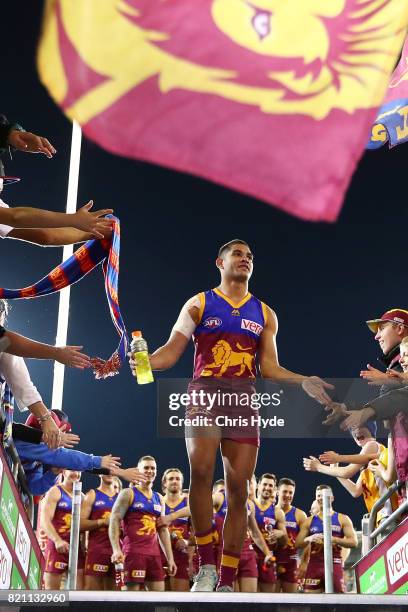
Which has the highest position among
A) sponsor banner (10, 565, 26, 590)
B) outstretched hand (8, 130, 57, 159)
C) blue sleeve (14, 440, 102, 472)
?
outstretched hand (8, 130, 57, 159)

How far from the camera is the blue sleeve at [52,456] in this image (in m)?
3.54

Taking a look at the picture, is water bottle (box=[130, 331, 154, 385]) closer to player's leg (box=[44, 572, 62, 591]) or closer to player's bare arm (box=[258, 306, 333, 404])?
player's bare arm (box=[258, 306, 333, 404])

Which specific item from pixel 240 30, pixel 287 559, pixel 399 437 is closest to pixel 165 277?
pixel 240 30

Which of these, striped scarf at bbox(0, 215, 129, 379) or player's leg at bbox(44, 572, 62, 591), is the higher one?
striped scarf at bbox(0, 215, 129, 379)

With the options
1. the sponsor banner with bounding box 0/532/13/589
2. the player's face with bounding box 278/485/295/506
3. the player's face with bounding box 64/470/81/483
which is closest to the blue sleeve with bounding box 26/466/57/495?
the sponsor banner with bounding box 0/532/13/589

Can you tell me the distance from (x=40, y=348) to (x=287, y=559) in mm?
4421

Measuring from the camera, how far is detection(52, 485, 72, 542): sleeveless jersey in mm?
6102

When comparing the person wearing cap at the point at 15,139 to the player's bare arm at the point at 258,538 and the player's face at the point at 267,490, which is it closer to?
the player's bare arm at the point at 258,538

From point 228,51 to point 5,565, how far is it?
737 centimetres

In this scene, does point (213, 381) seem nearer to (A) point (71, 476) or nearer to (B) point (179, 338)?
(B) point (179, 338)

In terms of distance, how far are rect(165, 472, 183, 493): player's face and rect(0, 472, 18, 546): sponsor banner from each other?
3526 mm

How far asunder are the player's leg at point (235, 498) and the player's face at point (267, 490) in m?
3.39

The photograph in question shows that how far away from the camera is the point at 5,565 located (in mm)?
2639

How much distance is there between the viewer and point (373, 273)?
28.6ft
